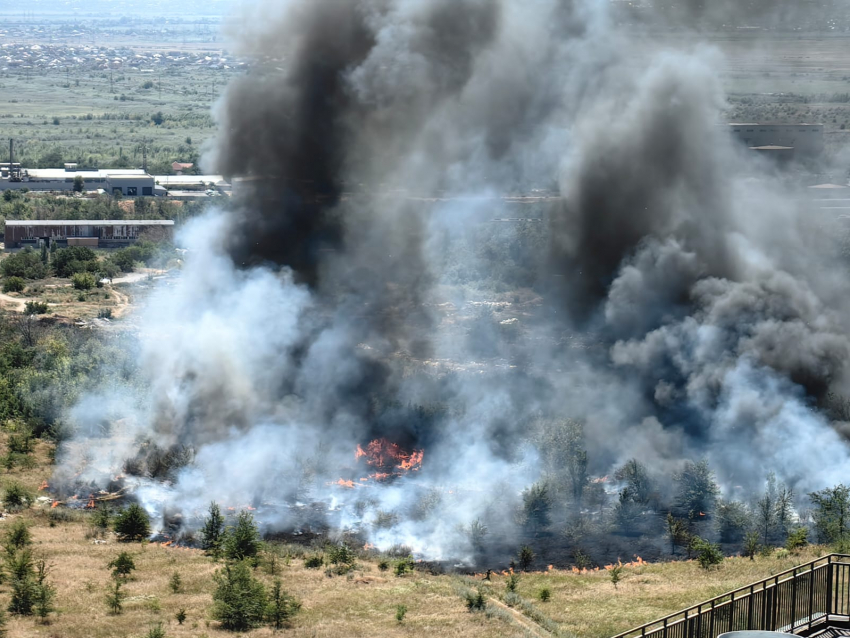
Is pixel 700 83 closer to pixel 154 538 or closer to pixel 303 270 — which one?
pixel 303 270

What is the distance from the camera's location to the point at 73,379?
4094 centimetres

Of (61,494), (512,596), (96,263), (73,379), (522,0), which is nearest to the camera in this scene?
(512,596)

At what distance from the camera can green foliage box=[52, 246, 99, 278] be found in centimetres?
6291

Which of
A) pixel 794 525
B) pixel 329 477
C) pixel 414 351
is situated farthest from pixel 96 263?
pixel 794 525

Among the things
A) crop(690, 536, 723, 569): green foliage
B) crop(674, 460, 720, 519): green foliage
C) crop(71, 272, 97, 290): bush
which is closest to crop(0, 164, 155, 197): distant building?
crop(71, 272, 97, 290): bush

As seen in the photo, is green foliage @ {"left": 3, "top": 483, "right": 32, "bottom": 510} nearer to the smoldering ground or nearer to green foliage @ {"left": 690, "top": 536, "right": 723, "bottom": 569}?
the smoldering ground

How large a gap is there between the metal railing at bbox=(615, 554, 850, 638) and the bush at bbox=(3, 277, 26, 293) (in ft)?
152

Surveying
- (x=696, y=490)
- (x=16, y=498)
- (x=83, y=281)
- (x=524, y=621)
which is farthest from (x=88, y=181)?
(x=524, y=621)

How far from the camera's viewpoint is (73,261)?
63.5m

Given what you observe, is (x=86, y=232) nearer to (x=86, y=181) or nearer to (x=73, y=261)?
(x=73, y=261)

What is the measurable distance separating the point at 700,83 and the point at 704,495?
22777 mm

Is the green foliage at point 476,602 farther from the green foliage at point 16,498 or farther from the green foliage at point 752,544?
the green foliage at point 16,498

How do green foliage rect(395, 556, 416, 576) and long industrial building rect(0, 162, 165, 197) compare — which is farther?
long industrial building rect(0, 162, 165, 197)

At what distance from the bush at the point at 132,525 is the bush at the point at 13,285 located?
3171 centimetres
